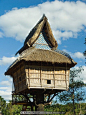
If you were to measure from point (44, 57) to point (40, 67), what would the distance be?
772 millimetres

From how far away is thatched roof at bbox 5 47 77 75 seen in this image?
13773 mm

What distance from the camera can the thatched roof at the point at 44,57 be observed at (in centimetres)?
1377

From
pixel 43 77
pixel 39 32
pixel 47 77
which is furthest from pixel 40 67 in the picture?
pixel 39 32

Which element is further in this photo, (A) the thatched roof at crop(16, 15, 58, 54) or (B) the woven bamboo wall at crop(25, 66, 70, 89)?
(A) the thatched roof at crop(16, 15, 58, 54)

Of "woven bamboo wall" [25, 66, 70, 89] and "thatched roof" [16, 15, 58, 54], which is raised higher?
"thatched roof" [16, 15, 58, 54]

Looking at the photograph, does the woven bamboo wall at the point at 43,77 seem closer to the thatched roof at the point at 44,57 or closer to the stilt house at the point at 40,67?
the stilt house at the point at 40,67

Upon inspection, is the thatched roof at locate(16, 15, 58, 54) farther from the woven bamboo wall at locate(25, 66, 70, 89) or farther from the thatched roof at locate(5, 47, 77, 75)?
the woven bamboo wall at locate(25, 66, 70, 89)

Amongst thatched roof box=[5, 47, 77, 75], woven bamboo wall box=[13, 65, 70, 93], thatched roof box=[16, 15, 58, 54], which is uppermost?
thatched roof box=[16, 15, 58, 54]

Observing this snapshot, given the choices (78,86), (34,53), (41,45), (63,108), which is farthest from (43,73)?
(63,108)

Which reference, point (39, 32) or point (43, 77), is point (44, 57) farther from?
point (39, 32)

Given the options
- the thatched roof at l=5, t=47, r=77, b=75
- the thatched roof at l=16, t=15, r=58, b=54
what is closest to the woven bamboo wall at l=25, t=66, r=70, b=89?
the thatched roof at l=5, t=47, r=77, b=75

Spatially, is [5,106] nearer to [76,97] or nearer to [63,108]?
[63,108]

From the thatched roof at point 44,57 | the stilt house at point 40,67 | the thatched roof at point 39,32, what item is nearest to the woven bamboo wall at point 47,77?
the stilt house at point 40,67

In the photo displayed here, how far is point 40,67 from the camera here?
14.2m
